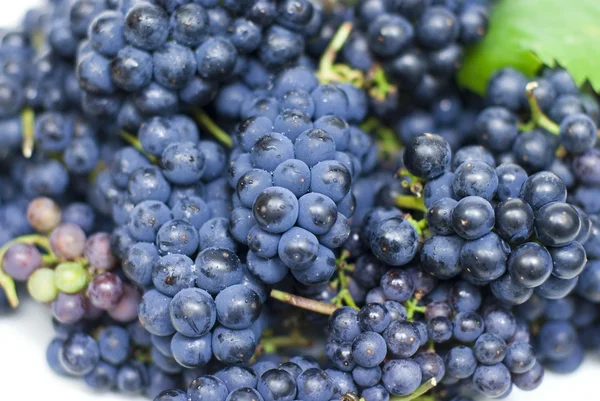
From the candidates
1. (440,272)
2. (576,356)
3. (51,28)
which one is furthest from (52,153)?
(576,356)

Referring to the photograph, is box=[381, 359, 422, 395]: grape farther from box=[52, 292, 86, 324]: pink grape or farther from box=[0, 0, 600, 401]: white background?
box=[52, 292, 86, 324]: pink grape

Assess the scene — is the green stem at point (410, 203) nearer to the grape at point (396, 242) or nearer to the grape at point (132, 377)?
the grape at point (396, 242)

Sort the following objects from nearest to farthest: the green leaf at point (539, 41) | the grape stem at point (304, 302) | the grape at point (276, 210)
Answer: the grape at point (276, 210) → the grape stem at point (304, 302) → the green leaf at point (539, 41)

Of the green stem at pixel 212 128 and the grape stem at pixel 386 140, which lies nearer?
the green stem at pixel 212 128

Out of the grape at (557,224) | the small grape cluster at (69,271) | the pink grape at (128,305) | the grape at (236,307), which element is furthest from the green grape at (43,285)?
the grape at (557,224)

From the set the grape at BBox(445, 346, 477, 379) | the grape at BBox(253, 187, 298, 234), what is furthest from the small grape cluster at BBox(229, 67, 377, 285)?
the grape at BBox(445, 346, 477, 379)
